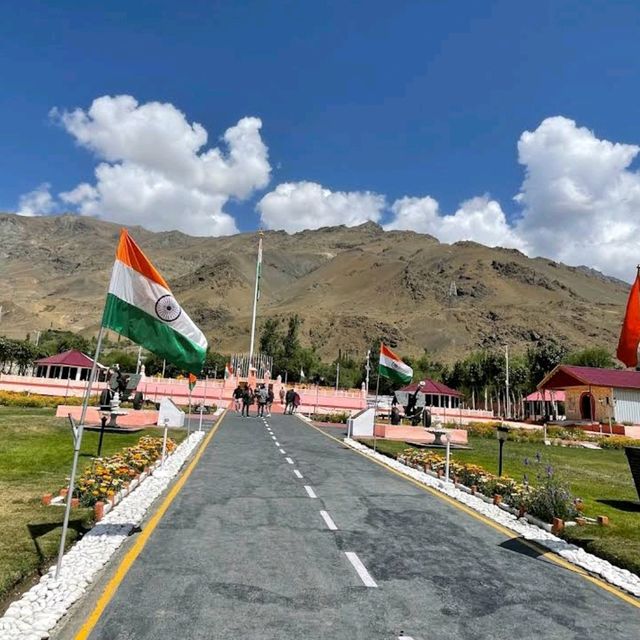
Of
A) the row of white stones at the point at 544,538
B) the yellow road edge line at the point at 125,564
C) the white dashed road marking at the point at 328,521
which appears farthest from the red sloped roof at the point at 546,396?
the yellow road edge line at the point at 125,564

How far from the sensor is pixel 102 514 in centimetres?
969

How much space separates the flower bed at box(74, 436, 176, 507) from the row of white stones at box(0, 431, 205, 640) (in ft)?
1.23

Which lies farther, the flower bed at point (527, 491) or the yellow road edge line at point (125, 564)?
the flower bed at point (527, 491)

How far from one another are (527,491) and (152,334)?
30.2ft

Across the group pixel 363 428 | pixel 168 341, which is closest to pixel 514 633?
pixel 168 341

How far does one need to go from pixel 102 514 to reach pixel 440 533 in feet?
19.7

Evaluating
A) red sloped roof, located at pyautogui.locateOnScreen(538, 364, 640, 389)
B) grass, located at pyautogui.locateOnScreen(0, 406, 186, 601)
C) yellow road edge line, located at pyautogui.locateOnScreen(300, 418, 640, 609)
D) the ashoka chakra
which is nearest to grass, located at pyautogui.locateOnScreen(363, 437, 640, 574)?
yellow road edge line, located at pyautogui.locateOnScreen(300, 418, 640, 609)

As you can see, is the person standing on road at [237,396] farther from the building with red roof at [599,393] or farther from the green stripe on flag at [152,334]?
the building with red roof at [599,393]

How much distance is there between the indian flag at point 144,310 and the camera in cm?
830

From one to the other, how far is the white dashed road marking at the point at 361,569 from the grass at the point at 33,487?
4.12 m

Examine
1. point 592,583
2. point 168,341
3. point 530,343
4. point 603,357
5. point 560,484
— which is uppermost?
point 530,343

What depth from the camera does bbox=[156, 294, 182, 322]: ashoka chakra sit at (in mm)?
8688

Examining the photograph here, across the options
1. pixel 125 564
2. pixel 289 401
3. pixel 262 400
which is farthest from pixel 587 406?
pixel 125 564

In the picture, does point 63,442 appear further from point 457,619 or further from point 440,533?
point 457,619
